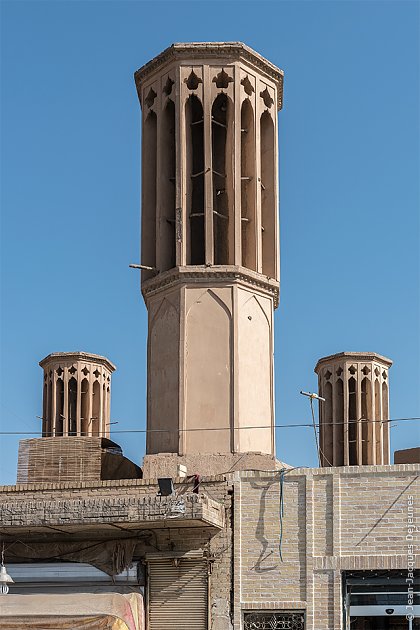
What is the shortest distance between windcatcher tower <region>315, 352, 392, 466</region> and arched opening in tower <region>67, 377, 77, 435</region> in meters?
8.30

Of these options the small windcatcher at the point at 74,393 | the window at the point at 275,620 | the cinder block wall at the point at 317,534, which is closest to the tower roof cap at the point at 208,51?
the cinder block wall at the point at 317,534

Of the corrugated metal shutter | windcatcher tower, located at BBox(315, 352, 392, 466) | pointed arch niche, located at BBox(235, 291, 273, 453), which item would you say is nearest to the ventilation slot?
windcatcher tower, located at BBox(315, 352, 392, 466)

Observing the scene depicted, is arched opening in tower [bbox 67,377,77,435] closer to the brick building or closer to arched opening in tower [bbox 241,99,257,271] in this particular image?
the brick building

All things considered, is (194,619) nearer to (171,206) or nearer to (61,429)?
(171,206)

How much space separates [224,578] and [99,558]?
1.99 metres

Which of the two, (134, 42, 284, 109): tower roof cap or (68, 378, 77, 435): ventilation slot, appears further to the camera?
(68, 378, 77, 435): ventilation slot

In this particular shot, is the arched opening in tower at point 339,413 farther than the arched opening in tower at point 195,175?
Yes

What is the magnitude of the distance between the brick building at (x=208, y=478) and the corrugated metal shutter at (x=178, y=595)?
3 centimetres

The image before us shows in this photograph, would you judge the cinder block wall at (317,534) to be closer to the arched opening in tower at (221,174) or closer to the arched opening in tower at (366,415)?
the arched opening in tower at (221,174)

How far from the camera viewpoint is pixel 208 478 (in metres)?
18.8

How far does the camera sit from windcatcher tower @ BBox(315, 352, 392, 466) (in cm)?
3966

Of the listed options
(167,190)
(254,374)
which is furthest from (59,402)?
(254,374)

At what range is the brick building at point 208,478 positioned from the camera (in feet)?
58.8

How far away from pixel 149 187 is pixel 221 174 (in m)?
1.45
